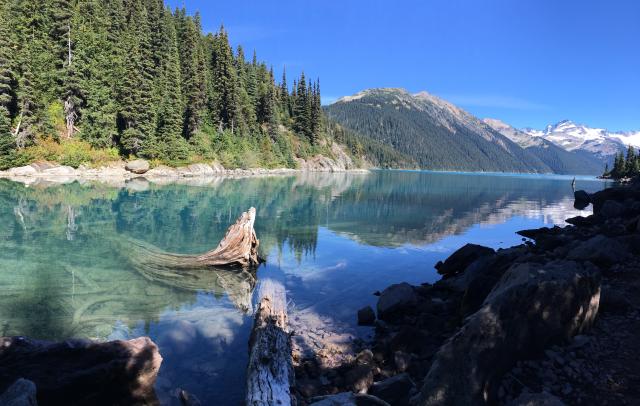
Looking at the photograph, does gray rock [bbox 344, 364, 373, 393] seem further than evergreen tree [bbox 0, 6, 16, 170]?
No

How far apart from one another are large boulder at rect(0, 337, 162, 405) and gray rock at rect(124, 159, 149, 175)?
61666mm

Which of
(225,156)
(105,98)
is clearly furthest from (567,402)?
(225,156)

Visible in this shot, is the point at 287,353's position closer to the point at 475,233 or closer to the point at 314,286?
the point at 314,286

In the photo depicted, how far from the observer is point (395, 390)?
23.1 feet

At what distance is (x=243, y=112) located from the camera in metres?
95.8

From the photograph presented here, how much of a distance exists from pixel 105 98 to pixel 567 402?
6925 cm

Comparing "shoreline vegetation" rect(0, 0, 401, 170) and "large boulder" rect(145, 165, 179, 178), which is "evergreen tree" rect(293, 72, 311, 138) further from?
"large boulder" rect(145, 165, 179, 178)

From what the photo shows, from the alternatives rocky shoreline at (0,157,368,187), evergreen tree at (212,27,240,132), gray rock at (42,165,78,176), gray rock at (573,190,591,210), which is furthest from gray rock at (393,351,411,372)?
evergreen tree at (212,27,240,132)

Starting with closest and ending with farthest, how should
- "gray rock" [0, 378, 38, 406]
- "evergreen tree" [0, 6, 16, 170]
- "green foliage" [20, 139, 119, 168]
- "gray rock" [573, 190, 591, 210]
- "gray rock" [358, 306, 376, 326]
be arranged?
1. "gray rock" [0, 378, 38, 406]
2. "gray rock" [358, 306, 376, 326]
3. "evergreen tree" [0, 6, 16, 170]
4. "green foliage" [20, 139, 119, 168]
5. "gray rock" [573, 190, 591, 210]

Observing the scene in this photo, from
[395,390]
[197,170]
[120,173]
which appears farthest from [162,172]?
[395,390]

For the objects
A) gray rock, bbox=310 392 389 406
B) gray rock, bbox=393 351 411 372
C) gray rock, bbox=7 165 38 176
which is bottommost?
gray rock, bbox=393 351 411 372

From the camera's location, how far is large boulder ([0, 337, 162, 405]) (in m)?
5.76

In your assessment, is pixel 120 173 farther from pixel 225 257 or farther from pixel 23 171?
pixel 225 257

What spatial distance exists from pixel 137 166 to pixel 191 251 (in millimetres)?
50043
